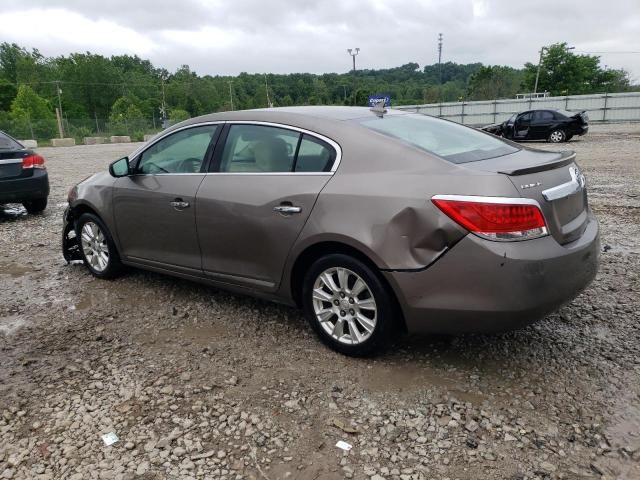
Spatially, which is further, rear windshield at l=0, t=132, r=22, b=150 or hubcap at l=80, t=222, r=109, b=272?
rear windshield at l=0, t=132, r=22, b=150

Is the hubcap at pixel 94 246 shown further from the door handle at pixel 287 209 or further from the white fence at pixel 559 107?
the white fence at pixel 559 107

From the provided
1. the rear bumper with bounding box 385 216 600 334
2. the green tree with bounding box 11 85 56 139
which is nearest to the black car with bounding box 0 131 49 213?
the rear bumper with bounding box 385 216 600 334

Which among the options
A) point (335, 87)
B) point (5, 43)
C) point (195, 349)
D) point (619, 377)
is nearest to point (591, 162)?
point (619, 377)

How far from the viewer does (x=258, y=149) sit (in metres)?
3.81

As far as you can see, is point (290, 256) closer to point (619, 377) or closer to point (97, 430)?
point (97, 430)

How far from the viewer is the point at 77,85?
260 feet

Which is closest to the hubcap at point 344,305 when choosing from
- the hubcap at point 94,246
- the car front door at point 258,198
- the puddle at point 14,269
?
the car front door at point 258,198

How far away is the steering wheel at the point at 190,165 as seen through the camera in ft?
13.6

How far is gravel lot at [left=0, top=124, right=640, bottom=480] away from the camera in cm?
253

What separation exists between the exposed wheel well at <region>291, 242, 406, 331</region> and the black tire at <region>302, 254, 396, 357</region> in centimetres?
2

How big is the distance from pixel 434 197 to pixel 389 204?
0.86 ft

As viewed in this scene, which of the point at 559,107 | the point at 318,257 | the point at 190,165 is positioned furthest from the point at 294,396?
the point at 559,107

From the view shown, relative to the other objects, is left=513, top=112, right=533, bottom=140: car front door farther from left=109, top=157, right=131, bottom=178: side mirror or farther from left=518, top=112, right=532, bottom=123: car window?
left=109, top=157, right=131, bottom=178: side mirror

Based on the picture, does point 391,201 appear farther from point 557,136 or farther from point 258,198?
point 557,136
